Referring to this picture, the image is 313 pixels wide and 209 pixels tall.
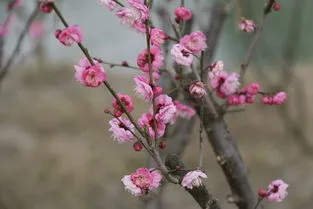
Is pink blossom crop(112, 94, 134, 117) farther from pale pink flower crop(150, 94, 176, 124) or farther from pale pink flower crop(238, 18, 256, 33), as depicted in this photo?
pale pink flower crop(238, 18, 256, 33)

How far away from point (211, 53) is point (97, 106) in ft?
20.2

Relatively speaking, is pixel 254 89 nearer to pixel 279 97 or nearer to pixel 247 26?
pixel 279 97

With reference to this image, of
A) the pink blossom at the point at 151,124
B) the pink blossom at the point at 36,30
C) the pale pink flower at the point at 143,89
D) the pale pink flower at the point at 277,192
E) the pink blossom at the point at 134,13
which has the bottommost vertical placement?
the pink blossom at the point at 36,30

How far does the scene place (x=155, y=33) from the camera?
1.31 meters

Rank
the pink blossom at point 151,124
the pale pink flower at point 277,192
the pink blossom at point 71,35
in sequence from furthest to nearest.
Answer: the pale pink flower at point 277,192
the pink blossom at point 151,124
the pink blossom at point 71,35

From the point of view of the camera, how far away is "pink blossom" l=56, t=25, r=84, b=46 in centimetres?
115

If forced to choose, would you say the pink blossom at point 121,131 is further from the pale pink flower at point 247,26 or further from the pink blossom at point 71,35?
the pale pink flower at point 247,26

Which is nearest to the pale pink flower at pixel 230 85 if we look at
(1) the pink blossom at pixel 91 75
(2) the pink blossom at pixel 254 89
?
(2) the pink blossom at pixel 254 89

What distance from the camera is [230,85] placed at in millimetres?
1629

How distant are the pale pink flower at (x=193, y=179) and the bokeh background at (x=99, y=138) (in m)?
4.05

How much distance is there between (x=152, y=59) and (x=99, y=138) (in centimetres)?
664

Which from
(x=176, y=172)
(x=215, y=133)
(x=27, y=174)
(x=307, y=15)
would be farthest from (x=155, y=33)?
(x=307, y=15)

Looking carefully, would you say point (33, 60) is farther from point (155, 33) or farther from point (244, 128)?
point (155, 33)

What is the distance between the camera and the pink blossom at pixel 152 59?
4.29 ft
